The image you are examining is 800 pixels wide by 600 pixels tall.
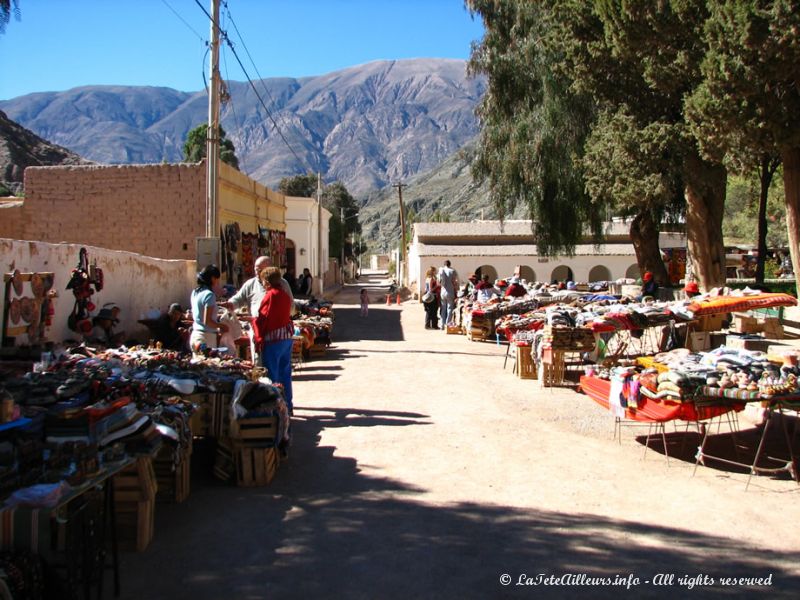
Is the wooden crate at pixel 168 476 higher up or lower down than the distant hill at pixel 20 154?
lower down

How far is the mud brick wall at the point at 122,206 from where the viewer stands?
1766cm

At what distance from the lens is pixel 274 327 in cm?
783

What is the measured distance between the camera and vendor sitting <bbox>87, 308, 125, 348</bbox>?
999 cm

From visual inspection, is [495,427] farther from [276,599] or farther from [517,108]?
[517,108]

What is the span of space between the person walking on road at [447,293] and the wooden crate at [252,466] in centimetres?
1494

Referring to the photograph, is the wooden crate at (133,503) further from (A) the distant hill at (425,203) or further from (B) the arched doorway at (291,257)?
(A) the distant hill at (425,203)

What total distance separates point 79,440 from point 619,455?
5062 mm

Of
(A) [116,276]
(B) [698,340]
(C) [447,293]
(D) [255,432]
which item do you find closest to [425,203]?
(C) [447,293]

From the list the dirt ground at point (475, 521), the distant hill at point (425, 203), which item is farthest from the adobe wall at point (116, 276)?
the distant hill at point (425, 203)

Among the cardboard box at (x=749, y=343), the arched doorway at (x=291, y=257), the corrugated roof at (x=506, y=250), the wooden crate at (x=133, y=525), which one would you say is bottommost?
the wooden crate at (x=133, y=525)

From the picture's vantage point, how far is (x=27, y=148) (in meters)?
41.8

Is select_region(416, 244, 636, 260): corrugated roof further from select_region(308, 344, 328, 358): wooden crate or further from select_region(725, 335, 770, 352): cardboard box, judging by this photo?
select_region(725, 335, 770, 352): cardboard box

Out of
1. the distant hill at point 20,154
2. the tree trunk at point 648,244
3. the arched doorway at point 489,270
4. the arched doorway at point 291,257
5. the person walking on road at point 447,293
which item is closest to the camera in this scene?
the person walking on road at point 447,293

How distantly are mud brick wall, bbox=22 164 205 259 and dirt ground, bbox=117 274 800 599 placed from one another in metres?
10.5
